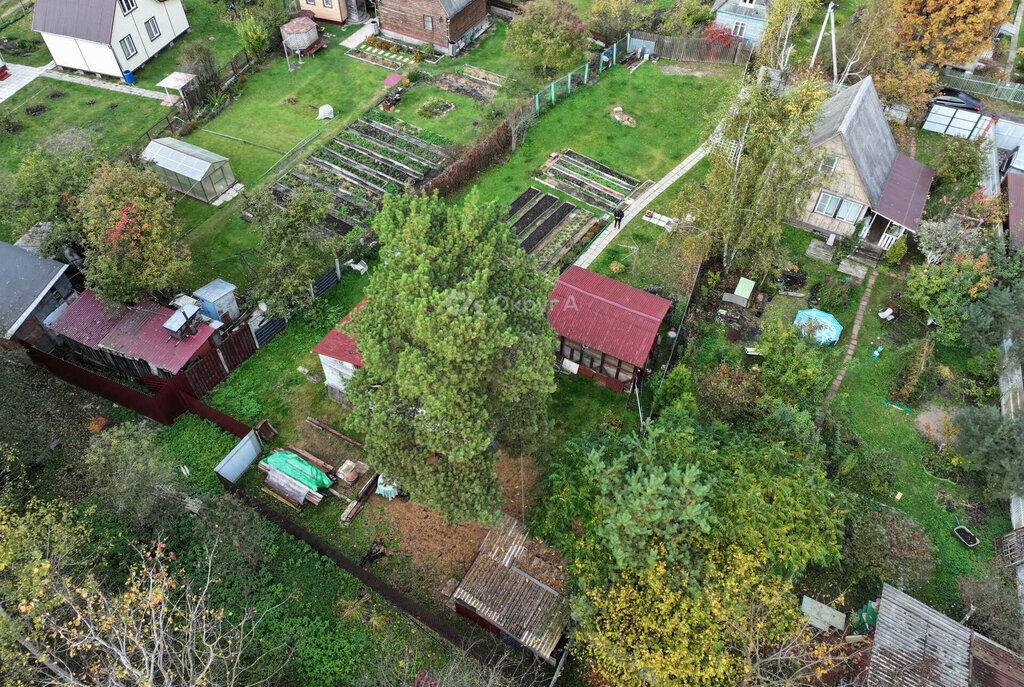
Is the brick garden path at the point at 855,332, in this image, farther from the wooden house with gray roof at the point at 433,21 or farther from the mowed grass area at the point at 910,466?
the wooden house with gray roof at the point at 433,21

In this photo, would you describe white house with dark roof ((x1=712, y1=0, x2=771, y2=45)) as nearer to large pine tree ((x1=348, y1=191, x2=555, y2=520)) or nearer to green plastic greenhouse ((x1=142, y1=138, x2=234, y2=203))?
green plastic greenhouse ((x1=142, y1=138, x2=234, y2=203))

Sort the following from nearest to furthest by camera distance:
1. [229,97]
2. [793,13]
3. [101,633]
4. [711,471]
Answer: [101,633] < [711,471] < [793,13] < [229,97]

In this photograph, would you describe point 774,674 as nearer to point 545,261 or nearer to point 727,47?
point 545,261

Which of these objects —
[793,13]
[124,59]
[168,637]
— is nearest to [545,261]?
[793,13]

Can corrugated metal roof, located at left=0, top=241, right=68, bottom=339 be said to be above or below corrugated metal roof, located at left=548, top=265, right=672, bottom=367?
below

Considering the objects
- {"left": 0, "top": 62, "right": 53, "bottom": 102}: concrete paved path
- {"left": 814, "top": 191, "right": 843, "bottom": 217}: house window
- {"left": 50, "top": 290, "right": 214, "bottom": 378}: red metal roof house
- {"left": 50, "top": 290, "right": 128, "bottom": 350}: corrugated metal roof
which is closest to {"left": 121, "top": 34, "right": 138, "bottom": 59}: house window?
{"left": 0, "top": 62, "right": 53, "bottom": 102}: concrete paved path
